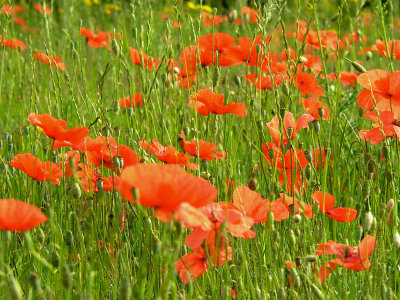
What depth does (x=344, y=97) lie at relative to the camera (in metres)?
2.56

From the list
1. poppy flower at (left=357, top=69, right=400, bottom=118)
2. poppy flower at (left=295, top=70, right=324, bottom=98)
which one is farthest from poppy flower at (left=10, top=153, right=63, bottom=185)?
poppy flower at (left=295, top=70, right=324, bottom=98)

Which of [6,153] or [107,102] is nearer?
[6,153]

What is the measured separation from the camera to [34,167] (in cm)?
138

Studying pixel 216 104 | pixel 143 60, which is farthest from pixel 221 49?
pixel 216 104

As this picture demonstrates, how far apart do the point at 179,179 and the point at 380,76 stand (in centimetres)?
86

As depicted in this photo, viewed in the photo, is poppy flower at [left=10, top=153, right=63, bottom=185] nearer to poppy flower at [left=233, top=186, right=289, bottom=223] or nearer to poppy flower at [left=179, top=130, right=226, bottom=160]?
poppy flower at [left=179, top=130, right=226, bottom=160]

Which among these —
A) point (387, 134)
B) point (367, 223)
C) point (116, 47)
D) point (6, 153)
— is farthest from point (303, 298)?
point (6, 153)

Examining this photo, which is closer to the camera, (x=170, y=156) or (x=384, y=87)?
(x=170, y=156)

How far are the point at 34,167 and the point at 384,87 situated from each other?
882 millimetres

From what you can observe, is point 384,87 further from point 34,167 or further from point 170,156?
point 34,167

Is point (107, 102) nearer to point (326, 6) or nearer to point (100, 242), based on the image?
point (100, 242)

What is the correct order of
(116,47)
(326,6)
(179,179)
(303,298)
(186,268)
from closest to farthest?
(179,179)
(186,268)
(303,298)
(116,47)
(326,6)

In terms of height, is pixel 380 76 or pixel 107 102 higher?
pixel 380 76

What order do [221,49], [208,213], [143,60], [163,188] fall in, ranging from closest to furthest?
[163,188] < [208,213] < [143,60] < [221,49]
